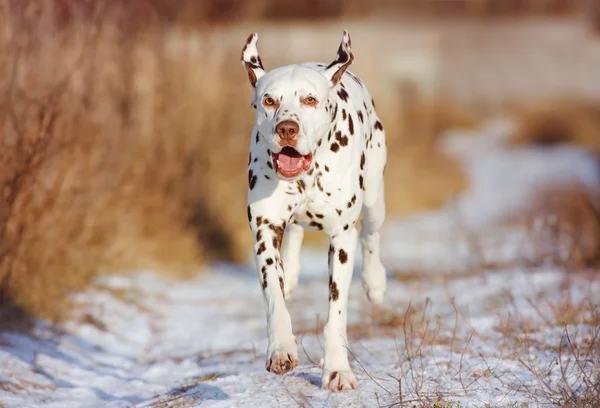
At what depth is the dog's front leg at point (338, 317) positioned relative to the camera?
5340 millimetres

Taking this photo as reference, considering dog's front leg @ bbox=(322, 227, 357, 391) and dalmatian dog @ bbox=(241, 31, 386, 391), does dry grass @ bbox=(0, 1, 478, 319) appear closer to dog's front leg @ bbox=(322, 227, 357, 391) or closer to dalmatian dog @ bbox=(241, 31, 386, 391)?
dalmatian dog @ bbox=(241, 31, 386, 391)

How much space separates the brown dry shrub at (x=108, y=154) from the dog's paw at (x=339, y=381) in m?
3.16

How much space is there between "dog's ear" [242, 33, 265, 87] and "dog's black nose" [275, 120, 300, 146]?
631 mm

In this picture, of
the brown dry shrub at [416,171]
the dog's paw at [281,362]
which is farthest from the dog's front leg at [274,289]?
the brown dry shrub at [416,171]

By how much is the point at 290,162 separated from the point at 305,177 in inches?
15.3

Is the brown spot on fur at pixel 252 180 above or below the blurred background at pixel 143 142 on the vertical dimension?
below

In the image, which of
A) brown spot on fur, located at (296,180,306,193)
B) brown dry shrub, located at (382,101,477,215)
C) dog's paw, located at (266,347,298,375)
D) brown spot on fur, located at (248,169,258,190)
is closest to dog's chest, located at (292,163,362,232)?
brown spot on fur, located at (296,180,306,193)

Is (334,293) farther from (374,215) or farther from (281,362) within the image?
(374,215)

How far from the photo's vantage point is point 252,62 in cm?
580

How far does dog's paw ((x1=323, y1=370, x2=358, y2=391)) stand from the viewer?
5.30m

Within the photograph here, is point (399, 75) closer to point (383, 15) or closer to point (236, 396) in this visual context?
point (383, 15)

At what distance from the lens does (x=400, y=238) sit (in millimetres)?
12945

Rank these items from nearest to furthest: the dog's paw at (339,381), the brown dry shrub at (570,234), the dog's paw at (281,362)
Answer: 1. the dog's paw at (281,362)
2. the dog's paw at (339,381)
3. the brown dry shrub at (570,234)

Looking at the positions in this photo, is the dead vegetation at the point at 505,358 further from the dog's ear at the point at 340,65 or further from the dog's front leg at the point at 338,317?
the dog's ear at the point at 340,65
